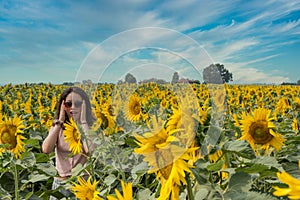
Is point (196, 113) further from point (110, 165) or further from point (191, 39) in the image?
point (110, 165)

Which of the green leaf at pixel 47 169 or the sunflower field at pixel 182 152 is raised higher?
the sunflower field at pixel 182 152

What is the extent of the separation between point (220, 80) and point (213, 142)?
393mm

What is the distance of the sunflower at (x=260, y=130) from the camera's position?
252 centimetres

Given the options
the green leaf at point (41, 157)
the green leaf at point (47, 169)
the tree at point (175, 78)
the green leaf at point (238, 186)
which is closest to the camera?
the green leaf at point (238, 186)

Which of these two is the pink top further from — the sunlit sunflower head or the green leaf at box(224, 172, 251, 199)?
the green leaf at box(224, 172, 251, 199)

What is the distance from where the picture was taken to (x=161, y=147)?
1.20 metres

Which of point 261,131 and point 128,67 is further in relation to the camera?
point 261,131

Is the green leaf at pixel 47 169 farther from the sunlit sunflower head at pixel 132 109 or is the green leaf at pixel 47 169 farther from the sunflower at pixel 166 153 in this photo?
the sunflower at pixel 166 153

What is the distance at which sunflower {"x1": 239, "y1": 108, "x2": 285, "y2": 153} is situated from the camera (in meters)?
2.52

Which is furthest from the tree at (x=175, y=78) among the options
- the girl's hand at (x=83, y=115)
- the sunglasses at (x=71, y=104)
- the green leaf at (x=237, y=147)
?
the sunglasses at (x=71, y=104)

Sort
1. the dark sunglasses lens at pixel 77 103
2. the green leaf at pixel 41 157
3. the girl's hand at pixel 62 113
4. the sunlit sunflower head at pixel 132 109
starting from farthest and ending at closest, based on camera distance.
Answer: the girl's hand at pixel 62 113
the dark sunglasses lens at pixel 77 103
the green leaf at pixel 41 157
the sunlit sunflower head at pixel 132 109

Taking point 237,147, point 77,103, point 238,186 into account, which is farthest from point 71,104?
point 238,186

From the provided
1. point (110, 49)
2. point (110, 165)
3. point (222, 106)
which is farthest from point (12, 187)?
point (222, 106)

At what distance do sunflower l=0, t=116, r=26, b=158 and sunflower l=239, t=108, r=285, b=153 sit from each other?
1.49 metres
